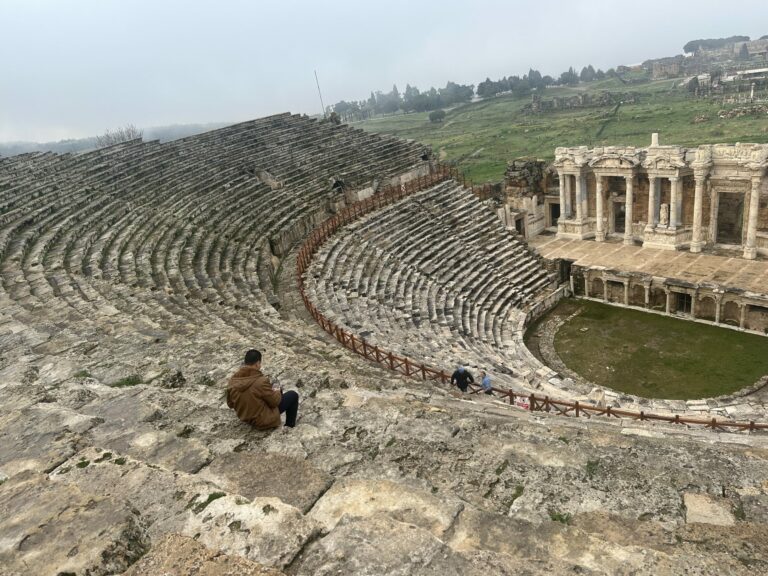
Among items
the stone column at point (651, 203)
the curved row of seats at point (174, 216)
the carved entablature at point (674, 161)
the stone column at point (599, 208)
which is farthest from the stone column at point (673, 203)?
the curved row of seats at point (174, 216)

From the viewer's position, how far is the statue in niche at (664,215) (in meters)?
26.3

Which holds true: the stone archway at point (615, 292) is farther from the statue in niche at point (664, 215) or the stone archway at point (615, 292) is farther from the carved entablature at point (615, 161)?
the carved entablature at point (615, 161)

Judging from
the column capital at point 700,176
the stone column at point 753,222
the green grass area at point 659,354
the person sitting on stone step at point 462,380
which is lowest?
the green grass area at point 659,354

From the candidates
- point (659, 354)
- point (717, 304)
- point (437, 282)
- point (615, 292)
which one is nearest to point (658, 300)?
point (615, 292)

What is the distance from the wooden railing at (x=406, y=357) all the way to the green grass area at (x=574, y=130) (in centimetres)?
2622

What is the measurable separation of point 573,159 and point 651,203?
4481mm

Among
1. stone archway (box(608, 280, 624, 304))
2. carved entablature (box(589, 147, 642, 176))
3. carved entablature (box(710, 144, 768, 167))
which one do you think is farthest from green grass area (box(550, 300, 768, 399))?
carved entablature (box(589, 147, 642, 176))

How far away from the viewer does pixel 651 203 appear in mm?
26531

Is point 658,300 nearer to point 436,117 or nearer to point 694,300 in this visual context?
point 694,300

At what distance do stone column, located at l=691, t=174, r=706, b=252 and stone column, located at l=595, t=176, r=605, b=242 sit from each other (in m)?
4.26

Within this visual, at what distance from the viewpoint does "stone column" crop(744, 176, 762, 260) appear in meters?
23.6

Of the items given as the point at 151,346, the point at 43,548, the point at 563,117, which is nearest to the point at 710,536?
the point at 43,548

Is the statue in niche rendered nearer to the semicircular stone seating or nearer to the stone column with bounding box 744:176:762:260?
the stone column with bounding box 744:176:762:260

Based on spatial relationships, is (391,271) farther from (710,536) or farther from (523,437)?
(710,536)
